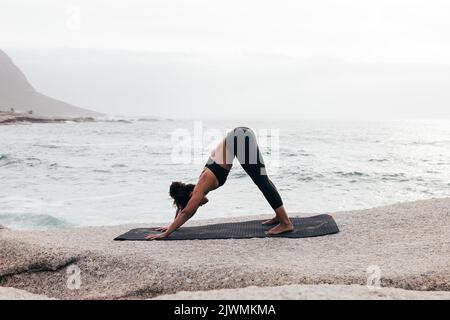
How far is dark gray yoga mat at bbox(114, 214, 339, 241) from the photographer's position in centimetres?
611

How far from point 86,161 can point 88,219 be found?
551 inches

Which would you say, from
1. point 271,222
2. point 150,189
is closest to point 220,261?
point 271,222

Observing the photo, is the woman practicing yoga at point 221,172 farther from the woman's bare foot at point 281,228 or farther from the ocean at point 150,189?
the ocean at point 150,189

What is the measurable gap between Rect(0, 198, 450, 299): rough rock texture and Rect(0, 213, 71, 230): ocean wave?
3.08m

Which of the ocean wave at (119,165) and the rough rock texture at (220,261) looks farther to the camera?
the ocean wave at (119,165)

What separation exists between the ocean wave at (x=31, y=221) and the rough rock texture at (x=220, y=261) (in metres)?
3.08

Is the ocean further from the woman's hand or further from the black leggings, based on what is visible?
the black leggings

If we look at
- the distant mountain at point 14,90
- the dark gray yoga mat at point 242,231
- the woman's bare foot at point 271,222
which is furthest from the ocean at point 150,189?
the distant mountain at point 14,90

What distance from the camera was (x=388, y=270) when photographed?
4555mm

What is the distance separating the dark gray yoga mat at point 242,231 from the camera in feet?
20.0

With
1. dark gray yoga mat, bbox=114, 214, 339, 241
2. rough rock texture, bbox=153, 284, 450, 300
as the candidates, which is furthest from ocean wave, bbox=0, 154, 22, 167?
rough rock texture, bbox=153, 284, 450, 300

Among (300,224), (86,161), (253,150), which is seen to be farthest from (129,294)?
(86,161)

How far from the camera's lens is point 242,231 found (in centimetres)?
645

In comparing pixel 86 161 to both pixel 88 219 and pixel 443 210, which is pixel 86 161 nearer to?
pixel 88 219
